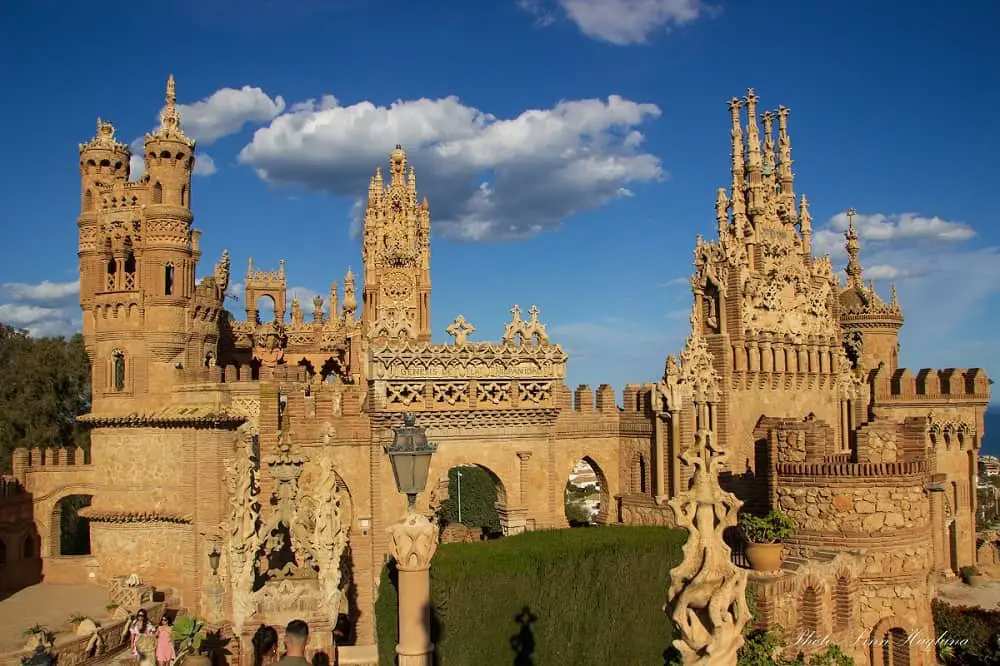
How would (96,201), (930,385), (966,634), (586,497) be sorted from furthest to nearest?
(586,497), (96,201), (930,385), (966,634)

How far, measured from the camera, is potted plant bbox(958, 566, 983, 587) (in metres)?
31.6

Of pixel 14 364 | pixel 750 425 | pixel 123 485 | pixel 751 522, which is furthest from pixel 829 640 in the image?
pixel 14 364

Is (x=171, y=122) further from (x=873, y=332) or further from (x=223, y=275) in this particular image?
(x=873, y=332)

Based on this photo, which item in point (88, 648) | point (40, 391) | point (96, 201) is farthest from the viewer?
point (40, 391)

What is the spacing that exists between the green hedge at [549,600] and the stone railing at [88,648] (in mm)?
11240

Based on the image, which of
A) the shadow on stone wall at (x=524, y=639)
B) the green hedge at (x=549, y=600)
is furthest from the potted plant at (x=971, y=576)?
the shadow on stone wall at (x=524, y=639)

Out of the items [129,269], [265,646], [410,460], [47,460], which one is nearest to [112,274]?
[129,269]

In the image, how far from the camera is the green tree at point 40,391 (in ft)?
157

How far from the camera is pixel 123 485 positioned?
108 feet

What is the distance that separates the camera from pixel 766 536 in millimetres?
19969

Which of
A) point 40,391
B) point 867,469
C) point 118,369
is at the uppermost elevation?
point 118,369

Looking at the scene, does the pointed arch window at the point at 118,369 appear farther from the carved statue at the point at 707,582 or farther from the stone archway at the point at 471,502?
the stone archway at the point at 471,502

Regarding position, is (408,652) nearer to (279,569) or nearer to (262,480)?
(279,569)

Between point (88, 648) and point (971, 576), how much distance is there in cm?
2825
